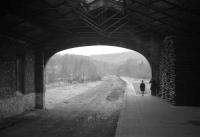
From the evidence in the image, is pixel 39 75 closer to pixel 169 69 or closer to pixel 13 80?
pixel 13 80

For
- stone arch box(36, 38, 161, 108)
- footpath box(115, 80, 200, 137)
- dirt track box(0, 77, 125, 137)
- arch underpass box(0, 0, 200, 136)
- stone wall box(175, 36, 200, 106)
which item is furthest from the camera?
stone arch box(36, 38, 161, 108)

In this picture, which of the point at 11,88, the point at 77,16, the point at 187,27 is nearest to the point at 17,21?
the point at 77,16

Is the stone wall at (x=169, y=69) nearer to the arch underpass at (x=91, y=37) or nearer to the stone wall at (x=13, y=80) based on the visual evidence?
the arch underpass at (x=91, y=37)

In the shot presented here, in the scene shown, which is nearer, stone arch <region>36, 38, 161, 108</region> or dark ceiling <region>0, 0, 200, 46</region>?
dark ceiling <region>0, 0, 200, 46</region>

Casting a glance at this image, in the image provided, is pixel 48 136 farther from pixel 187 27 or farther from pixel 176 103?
pixel 187 27

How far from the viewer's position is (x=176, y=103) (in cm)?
1369

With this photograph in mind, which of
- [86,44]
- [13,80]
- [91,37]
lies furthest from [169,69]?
[13,80]

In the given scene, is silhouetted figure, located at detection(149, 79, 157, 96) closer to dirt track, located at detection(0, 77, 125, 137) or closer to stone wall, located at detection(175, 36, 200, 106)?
dirt track, located at detection(0, 77, 125, 137)

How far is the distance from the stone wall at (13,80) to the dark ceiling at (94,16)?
2.92ft

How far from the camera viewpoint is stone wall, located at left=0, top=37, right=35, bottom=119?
1459cm

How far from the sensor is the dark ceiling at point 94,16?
36.8 feet

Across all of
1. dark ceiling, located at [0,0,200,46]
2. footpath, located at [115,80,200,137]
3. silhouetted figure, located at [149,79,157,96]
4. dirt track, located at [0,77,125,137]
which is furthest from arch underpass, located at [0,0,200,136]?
footpath, located at [115,80,200,137]

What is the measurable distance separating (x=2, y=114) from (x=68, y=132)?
5186 mm

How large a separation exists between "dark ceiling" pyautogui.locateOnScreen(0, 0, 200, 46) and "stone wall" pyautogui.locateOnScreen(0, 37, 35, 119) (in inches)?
35.0
